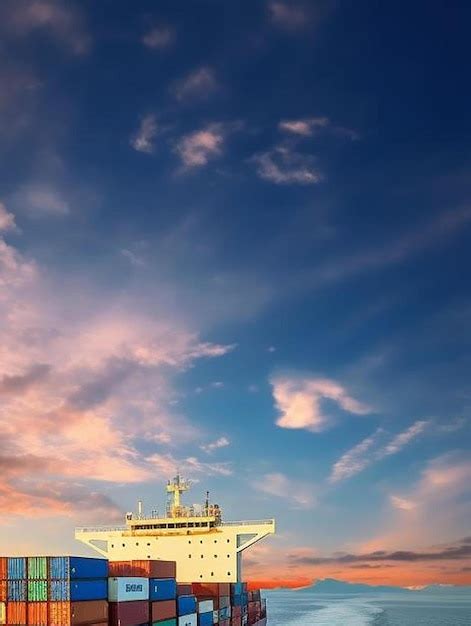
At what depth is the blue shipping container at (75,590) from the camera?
31.5m

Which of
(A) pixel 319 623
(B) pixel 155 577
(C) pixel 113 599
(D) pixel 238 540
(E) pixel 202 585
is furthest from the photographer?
(A) pixel 319 623

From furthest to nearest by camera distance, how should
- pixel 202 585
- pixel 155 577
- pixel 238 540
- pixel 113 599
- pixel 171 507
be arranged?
pixel 171 507 → pixel 238 540 → pixel 202 585 → pixel 155 577 → pixel 113 599

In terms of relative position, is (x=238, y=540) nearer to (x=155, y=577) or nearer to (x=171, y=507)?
(x=171, y=507)

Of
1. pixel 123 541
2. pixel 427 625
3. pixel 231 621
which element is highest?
pixel 123 541

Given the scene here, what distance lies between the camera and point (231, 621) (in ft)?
175

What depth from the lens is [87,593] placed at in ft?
108

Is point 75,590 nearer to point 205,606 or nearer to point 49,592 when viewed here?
point 49,592

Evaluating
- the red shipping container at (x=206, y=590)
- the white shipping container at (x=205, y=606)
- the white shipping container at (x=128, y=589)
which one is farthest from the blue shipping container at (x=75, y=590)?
the red shipping container at (x=206, y=590)

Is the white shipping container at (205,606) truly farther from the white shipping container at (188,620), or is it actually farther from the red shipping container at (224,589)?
the red shipping container at (224,589)

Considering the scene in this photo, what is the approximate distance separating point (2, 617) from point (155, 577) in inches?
392

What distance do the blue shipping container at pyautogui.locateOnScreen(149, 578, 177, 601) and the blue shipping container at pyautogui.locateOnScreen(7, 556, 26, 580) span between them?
8618mm

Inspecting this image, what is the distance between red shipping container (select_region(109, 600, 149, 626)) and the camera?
113 feet

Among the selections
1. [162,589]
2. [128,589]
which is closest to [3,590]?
[128,589]

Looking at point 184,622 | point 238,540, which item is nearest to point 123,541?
point 238,540
